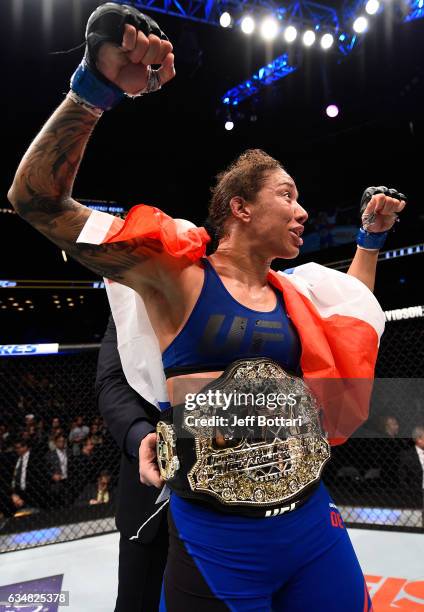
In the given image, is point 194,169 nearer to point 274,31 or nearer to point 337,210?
point 337,210

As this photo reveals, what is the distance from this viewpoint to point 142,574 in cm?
129

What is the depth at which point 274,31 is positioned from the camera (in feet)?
18.5

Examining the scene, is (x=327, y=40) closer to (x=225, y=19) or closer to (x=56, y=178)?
(x=225, y=19)

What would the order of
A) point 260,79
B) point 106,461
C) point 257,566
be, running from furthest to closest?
1. point 260,79
2. point 106,461
3. point 257,566

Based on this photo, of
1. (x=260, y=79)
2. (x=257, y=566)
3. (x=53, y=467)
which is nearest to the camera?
(x=257, y=566)

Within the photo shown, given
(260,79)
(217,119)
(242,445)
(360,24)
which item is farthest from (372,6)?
(242,445)

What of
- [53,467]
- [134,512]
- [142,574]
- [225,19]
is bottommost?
[53,467]

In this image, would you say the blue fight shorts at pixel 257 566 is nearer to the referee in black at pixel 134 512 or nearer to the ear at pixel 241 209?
the referee in black at pixel 134 512

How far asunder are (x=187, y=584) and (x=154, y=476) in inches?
7.7

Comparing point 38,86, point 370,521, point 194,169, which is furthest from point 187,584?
point 194,169

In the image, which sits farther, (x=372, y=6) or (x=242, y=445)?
(x=372, y=6)

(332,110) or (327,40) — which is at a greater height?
(332,110)

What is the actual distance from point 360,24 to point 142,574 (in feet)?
20.3

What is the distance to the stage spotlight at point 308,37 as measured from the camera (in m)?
5.96
